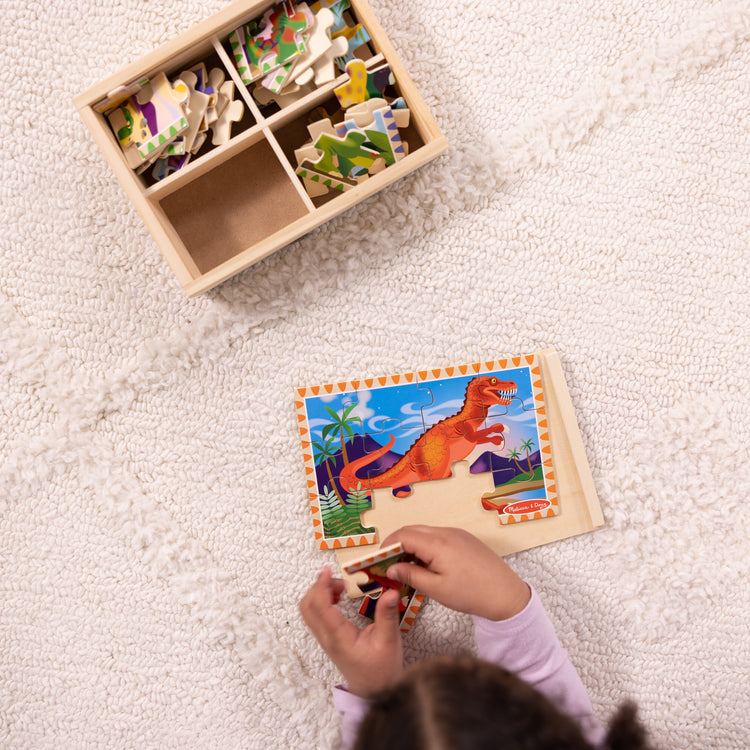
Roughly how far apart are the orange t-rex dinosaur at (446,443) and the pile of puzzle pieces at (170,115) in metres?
0.40

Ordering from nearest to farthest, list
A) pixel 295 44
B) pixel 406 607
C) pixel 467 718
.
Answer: pixel 467 718 → pixel 295 44 → pixel 406 607

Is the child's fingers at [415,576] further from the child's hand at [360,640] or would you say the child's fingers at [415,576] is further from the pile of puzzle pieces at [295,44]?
the pile of puzzle pieces at [295,44]

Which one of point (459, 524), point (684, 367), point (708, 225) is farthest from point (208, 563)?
point (708, 225)

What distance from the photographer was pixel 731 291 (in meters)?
0.74

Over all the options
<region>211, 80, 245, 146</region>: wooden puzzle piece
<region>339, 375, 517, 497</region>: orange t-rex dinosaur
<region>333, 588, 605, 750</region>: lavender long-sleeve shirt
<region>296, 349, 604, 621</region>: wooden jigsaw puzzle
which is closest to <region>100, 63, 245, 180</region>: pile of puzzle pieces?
<region>211, 80, 245, 146</region>: wooden puzzle piece

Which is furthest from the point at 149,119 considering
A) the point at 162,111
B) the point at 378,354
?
the point at 378,354

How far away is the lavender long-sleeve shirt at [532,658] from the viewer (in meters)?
0.68

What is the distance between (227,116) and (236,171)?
0.07m

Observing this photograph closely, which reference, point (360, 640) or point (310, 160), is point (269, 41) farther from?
point (360, 640)

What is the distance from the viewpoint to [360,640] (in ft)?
2.30

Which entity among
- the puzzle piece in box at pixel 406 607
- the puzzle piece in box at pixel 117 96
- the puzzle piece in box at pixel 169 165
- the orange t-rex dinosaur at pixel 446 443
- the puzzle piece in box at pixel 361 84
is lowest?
the puzzle piece in box at pixel 406 607

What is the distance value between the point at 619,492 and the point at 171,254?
581 mm

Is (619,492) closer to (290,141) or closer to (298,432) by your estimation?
(298,432)

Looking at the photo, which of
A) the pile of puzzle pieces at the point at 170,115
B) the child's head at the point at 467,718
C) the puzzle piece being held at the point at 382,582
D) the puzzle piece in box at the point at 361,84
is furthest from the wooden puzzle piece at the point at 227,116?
the child's head at the point at 467,718
